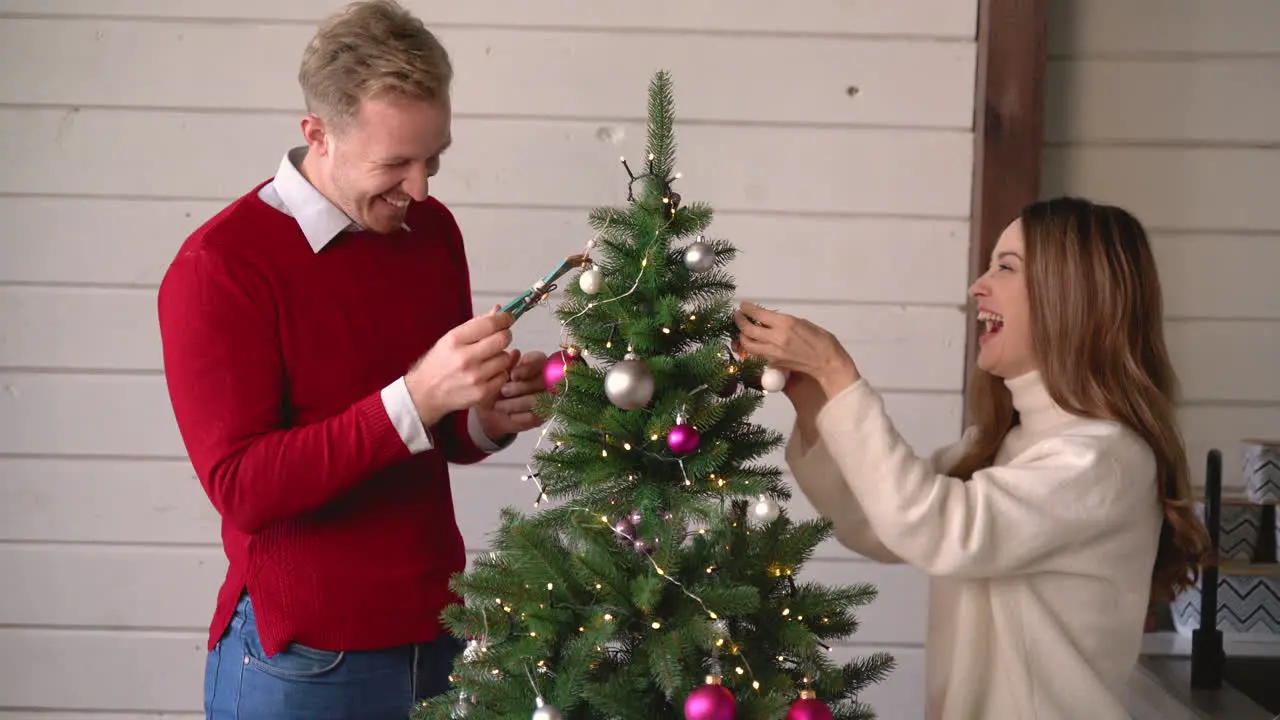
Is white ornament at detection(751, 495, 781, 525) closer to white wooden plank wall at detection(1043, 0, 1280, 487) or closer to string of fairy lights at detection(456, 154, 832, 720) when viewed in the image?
string of fairy lights at detection(456, 154, 832, 720)

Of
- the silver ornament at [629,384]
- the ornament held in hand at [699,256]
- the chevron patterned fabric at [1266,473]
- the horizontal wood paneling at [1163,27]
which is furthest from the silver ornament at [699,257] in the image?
the chevron patterned fabric at [1266,473]

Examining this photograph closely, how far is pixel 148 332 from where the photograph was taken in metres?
2.24

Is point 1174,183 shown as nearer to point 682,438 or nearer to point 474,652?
point 682,438

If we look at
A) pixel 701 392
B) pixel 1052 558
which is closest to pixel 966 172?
pixel 1052 558

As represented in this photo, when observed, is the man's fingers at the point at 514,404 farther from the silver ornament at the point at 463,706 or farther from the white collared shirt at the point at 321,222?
the silver ornament at the point at 463,706

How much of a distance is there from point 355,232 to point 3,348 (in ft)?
3.65

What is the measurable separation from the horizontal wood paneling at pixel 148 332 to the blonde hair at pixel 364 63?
829mm

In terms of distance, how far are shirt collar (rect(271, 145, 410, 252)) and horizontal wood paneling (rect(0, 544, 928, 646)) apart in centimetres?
105

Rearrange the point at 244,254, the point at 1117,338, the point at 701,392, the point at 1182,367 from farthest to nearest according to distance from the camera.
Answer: the point at 1182,367
the point at 1117,338
the point at 244,254
the point at 701,392

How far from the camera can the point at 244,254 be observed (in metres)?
1.42

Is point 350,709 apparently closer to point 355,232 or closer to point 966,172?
point 355,232

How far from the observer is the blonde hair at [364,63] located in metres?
1.38

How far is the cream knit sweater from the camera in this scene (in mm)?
1407

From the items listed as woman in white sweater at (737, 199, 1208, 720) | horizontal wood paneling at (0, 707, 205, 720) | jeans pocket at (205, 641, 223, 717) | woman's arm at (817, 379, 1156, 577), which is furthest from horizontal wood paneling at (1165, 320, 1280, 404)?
horizontal wood paneling at (0, 707, 205, 720)
